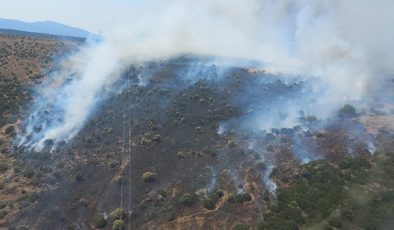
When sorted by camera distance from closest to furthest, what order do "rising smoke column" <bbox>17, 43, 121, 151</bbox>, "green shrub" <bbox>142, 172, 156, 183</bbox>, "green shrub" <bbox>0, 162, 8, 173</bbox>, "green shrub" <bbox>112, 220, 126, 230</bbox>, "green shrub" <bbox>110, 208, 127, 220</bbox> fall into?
"green shrub" <bbox>112, 220, 126, 230</bbox> → "green shrub" <bbox>110, 208, 127, 220</bbox> → "green shrub" <bbox>142, 172, 156, 183</bbox> → "green shrub" <bbox>0, 162, 8, 173</bbox> → "rising smoke column" <bbox>17, 43, 121, 151</bbox>

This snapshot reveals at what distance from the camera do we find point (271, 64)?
296 ft

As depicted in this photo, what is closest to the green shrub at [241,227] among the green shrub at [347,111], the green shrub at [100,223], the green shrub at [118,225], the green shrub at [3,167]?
the green shrub at [118,225]

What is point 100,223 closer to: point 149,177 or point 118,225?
point 118,225

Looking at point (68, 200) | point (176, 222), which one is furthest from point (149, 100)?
point (176, 222)

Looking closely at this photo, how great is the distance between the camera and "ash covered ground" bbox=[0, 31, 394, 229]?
37.5 meters

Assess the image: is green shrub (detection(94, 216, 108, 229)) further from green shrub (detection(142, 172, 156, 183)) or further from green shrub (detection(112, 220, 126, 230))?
green shrub (detection(142, 172, 156, 183))

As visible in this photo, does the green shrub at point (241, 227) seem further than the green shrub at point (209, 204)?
No

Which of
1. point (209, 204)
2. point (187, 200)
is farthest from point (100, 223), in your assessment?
point (209, 204)

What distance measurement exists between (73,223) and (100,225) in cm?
243

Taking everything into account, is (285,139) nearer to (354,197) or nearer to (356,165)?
Result: (356,165)

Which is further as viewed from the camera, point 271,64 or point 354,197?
point 271,64

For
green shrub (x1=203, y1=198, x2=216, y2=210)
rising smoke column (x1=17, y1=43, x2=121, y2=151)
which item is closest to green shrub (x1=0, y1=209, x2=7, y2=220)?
rising smoke column (x1=17, y1=43, x2=121, y2=151)

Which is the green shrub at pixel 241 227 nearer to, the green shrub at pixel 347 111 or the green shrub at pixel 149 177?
the green shrub at pixel 149 177

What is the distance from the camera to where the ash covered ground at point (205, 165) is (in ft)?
123
